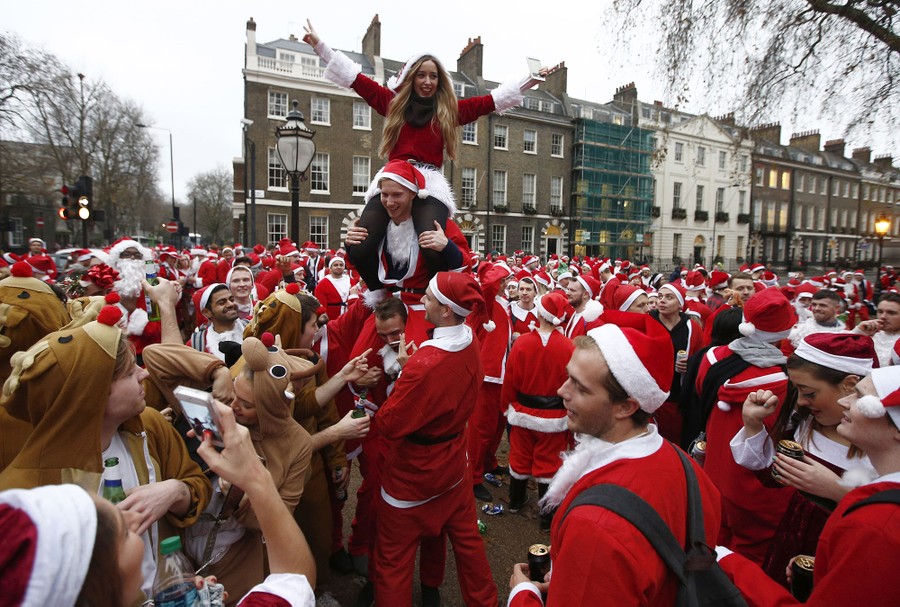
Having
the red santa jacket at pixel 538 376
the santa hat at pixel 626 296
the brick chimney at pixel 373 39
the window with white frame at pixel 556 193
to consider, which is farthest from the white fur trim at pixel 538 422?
the window with white frame at pixel 556 193

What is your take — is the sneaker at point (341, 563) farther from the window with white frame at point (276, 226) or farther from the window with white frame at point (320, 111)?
the window with white frame at point (320, 111)

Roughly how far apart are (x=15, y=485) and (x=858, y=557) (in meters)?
2.67

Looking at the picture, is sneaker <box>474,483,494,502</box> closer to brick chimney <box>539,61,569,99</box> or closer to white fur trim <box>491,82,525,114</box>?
white fur trim <box>491,82,525,114</box>

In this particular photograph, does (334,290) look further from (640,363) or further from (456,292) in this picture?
(640,363)

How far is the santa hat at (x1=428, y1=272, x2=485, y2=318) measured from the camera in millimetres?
2818

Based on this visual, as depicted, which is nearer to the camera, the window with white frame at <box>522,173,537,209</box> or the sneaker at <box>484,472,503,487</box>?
the sneaker at <box>484,472,503,487</box>

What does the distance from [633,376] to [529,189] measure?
36.0 m

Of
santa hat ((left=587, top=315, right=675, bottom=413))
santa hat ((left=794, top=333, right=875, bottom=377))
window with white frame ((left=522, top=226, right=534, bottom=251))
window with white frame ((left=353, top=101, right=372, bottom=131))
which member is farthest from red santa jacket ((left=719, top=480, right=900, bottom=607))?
window with white frame ((left=522, top=226, right=534, bottom=251))

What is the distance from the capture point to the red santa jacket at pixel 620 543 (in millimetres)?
1273

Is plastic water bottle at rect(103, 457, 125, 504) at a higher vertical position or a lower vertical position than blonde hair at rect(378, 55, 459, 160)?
lower

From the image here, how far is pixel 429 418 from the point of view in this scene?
2717 mm

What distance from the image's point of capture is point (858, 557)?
55.0 inches

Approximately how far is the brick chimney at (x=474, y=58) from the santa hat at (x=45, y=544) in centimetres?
3694

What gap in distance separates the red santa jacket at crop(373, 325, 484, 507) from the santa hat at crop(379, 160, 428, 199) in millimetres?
999
